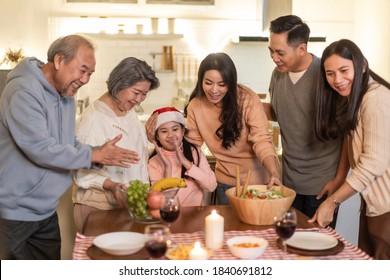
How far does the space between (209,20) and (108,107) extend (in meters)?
4.13

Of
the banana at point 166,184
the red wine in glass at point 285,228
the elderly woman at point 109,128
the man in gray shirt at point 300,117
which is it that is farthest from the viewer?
the man in gray shirt at point 300,117

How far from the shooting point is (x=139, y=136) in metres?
2.72

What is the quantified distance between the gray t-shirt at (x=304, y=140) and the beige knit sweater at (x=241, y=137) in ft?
0.50

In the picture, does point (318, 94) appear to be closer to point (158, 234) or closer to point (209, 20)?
point (158, 234)

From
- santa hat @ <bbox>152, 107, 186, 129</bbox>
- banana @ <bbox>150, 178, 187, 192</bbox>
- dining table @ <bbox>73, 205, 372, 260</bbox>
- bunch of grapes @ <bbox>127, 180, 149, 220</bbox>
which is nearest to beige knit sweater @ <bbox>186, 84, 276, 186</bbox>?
santa hat @ <bbox>152, 107, 186, 129</bbox>

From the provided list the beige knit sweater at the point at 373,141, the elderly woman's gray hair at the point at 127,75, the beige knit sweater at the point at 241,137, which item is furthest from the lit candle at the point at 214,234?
the beige knit sweater at the point at 241,137

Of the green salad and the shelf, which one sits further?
the shelf

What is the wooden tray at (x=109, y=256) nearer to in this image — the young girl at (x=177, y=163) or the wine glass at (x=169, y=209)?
the wine glass at (x=169, y=209)

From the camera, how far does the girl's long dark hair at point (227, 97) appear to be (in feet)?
9.16

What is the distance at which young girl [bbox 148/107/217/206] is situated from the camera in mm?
2752

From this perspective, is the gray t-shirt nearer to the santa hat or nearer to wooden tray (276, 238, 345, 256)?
the santa hat

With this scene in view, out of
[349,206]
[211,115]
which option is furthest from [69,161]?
[349,206]

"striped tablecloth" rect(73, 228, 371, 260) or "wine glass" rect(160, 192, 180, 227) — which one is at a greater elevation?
"wine glass" rect(160, 192, 180, 227)

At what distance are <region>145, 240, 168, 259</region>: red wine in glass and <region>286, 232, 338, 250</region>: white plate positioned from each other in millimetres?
498
